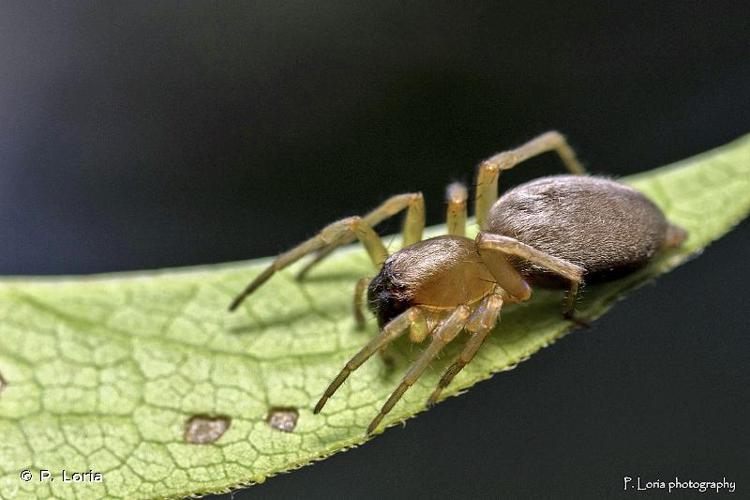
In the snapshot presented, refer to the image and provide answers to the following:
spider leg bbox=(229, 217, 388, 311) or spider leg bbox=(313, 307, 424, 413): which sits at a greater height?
spider leg bbox=(229, 217, 388, 311)

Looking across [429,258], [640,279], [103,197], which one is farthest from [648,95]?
[103,197]

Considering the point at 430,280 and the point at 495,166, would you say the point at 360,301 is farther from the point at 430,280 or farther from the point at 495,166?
the point at 495,166

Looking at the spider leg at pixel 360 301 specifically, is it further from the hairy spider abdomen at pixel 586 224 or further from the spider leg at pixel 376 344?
the hairy spider abdomen at pixel 586 224

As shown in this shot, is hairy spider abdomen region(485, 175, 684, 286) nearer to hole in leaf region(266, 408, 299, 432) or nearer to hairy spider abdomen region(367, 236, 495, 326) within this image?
hairy spider abdomen region(367, 236, 495, 326)

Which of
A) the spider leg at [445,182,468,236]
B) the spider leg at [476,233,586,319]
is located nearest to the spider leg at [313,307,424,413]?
the spider leg at [476,233,586,319]

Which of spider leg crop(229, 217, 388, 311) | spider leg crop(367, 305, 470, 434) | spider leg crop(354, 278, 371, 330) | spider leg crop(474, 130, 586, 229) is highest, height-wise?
spider leg crop(474, 130, 586, 229)
